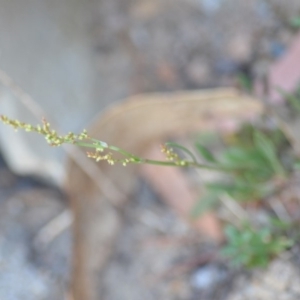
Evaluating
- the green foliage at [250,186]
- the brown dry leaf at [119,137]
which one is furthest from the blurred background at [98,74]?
the green foliage at [250,186]

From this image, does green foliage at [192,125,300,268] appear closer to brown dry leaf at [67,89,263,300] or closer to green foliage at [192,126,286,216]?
green foliage at [192,126,286,216]

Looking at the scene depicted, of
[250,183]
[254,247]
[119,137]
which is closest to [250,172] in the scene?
[250,183]

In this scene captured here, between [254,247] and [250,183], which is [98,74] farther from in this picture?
[254,247]

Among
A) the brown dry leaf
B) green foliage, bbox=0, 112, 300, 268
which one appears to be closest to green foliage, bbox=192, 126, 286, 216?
green foliage, bbox=0, 112, 300, 268

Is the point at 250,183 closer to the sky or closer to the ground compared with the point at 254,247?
closer to the sky

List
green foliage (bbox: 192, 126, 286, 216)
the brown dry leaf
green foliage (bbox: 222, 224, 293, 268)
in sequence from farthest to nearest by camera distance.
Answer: the brown dry leaf, green foliage (bbox: 192, 126, 286, 216), green foliage (bbox: 222, 224, 293, 268)

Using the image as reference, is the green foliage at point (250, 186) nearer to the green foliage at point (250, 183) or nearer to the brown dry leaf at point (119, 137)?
the green foliage at point (250, 183)

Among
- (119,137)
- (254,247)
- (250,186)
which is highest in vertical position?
(119,137)

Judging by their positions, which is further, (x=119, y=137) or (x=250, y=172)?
(x=119, y=137)
